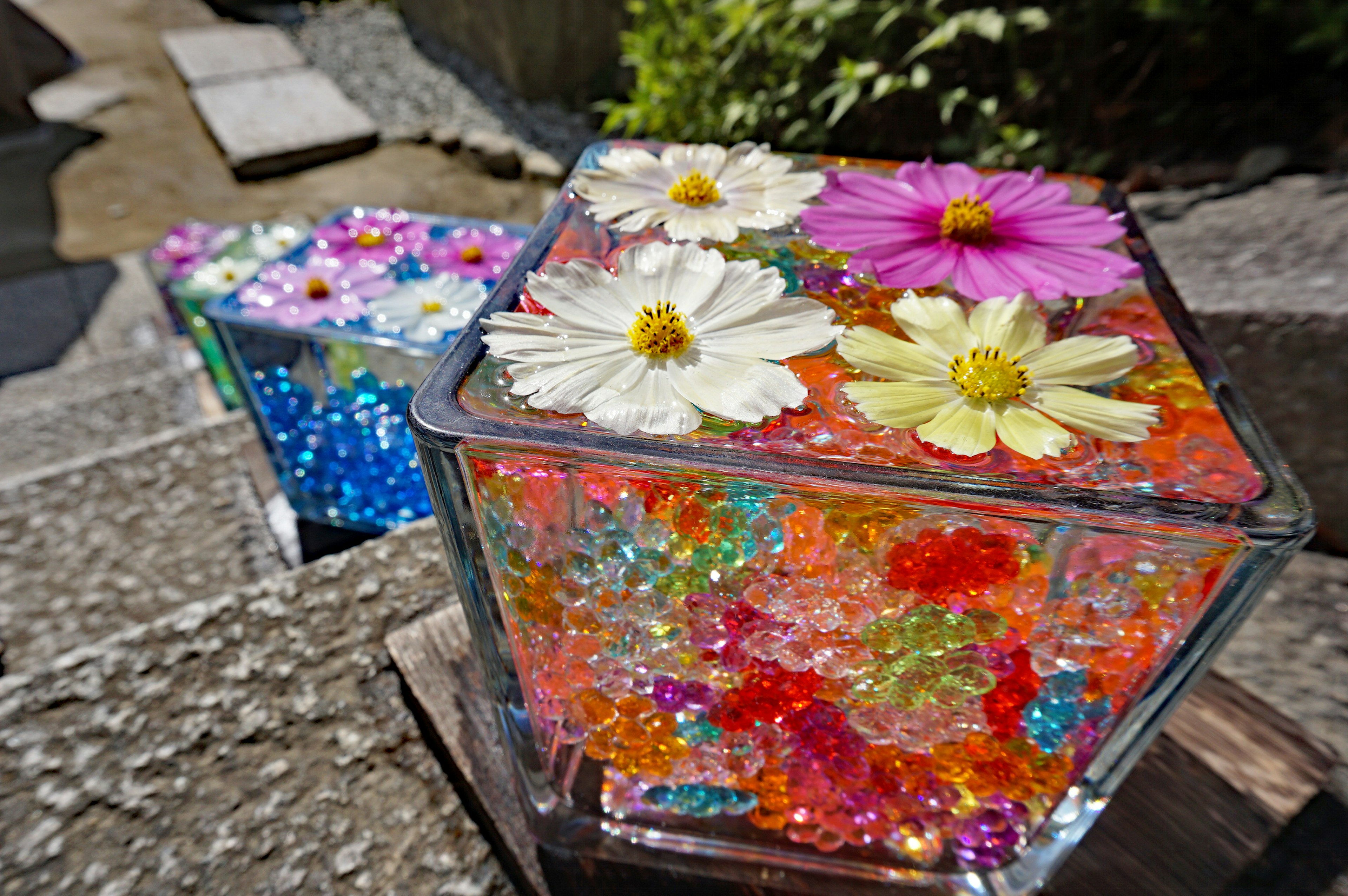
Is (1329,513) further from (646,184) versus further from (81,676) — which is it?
(81,676)

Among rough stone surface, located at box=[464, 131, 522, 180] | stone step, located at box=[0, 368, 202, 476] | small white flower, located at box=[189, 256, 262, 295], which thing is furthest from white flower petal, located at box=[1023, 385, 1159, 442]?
rough stone surface, located at box=[464, 131, 522, 180]

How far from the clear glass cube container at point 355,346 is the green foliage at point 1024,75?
1478 millimetres

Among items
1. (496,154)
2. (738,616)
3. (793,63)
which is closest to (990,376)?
(738,616)

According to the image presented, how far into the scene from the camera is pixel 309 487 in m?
1.23

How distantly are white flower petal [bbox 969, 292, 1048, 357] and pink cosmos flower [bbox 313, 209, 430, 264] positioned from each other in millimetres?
871

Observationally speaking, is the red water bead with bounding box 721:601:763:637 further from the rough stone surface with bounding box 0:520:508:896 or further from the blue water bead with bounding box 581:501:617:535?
the rough stone surface with bounding box 0:520:508:896

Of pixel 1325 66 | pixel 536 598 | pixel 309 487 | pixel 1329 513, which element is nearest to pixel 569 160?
pixel 1325 66

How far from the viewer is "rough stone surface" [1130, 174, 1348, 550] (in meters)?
1.20

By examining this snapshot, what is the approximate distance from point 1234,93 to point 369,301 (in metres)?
2.47

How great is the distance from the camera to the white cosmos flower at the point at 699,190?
65 centimetres

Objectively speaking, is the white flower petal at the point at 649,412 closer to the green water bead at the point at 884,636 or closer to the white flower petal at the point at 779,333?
the white flower petal at the point at 779,333

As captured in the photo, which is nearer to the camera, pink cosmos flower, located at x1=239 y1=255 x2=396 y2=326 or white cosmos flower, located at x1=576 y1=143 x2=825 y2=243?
white cosmos flower, located at x1=576 y1=143 x2=825 y2=243

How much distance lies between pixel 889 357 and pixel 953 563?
0.13 meters

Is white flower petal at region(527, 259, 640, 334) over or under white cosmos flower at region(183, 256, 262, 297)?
over
